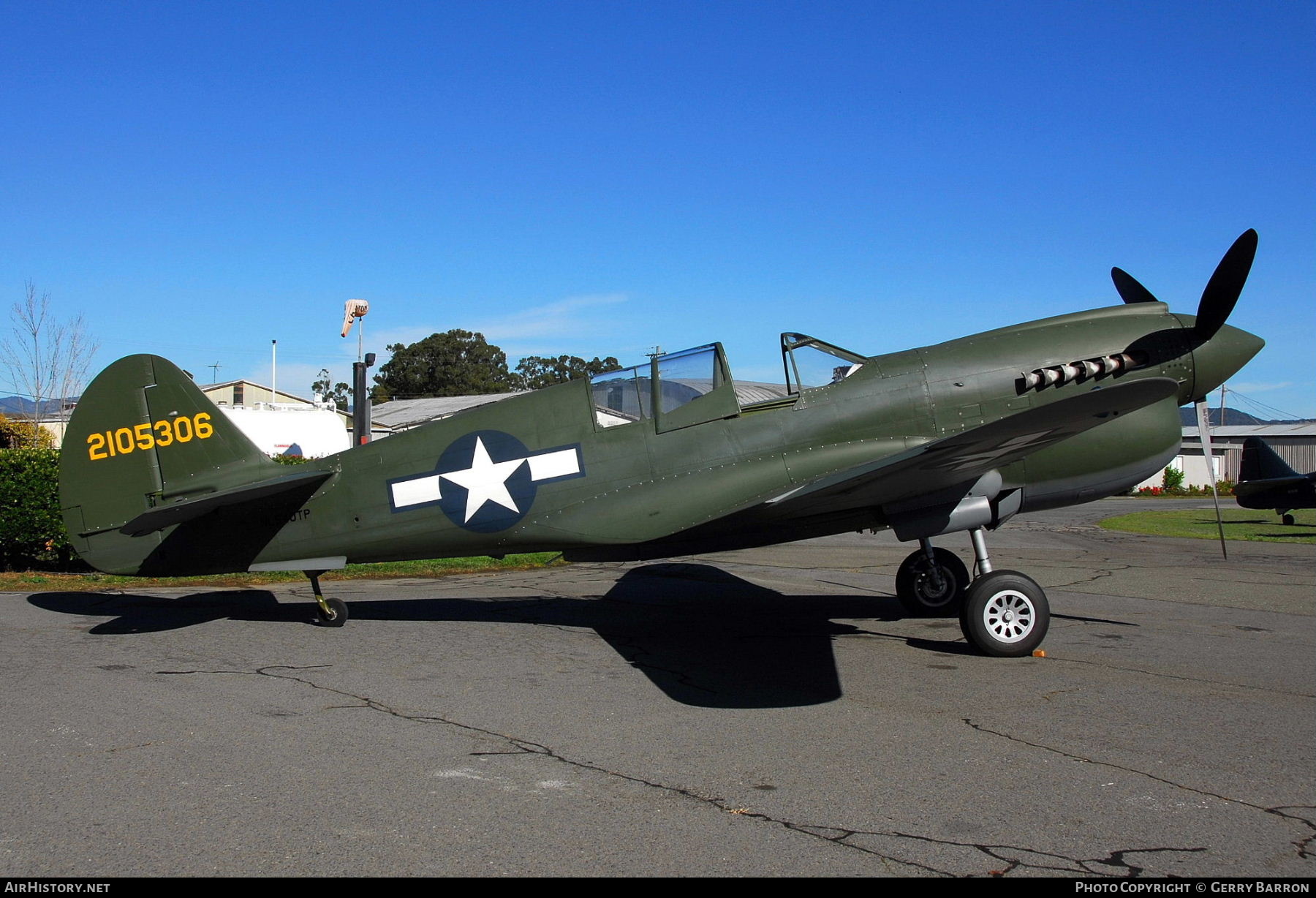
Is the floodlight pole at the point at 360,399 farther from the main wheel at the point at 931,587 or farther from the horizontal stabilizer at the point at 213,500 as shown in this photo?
the main wheel at the point at 931,587

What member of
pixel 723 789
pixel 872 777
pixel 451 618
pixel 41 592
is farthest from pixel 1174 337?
pixel 41 592

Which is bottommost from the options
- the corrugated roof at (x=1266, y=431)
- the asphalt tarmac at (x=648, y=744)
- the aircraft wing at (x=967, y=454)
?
the asphalt tarmac at (x=648, y=744)

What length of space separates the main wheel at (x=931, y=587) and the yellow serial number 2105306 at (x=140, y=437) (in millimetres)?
7240

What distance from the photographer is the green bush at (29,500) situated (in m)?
14.0

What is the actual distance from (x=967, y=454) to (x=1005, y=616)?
5.34 feet

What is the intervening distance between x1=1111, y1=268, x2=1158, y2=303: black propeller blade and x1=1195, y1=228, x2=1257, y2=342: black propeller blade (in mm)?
1236

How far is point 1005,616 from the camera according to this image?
24.1 ft

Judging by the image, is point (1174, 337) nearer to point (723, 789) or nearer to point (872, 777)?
point (872, 777)

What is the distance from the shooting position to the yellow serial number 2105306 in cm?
862

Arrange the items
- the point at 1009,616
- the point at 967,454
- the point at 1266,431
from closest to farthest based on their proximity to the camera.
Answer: the point at 967,454
the point at 1009,616
the point at 1266,431

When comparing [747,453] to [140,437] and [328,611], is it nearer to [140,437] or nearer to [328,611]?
[328,611]

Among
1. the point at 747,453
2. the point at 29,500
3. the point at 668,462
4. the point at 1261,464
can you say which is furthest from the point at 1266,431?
the point at 29,500
